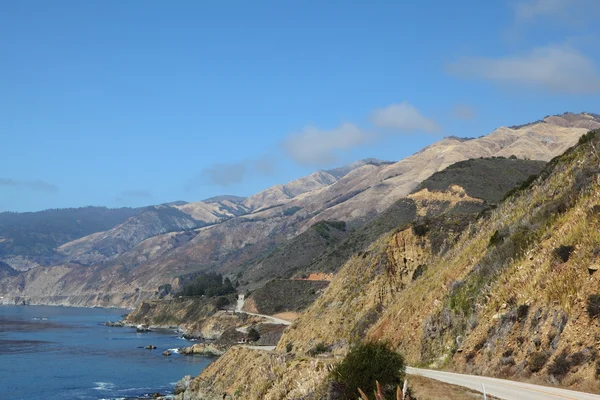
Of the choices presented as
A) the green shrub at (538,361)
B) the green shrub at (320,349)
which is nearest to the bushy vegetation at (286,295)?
the green shrub at (320,349)

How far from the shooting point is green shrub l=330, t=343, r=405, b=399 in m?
21.6

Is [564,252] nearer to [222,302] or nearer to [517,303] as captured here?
[517,303]

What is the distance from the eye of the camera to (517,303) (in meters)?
29.4

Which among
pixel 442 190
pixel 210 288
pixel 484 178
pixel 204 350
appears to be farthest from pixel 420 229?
pixel 210 288

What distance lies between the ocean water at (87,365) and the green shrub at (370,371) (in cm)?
5349

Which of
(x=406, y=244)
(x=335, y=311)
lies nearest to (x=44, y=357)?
(x=335, y=311)

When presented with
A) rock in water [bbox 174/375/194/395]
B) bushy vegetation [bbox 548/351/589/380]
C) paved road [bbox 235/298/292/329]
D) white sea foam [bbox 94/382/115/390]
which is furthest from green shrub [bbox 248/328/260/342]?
bushy vegetation [bbox 548/351/589/380]

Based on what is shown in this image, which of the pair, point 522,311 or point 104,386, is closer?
point 522,311

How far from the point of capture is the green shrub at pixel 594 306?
2353cm

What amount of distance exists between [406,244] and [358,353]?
47337 mm

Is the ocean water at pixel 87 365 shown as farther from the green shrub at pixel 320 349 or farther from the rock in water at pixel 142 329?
the green shrub at pixel 320 349

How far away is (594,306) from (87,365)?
86984 mm

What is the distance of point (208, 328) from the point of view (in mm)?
140000

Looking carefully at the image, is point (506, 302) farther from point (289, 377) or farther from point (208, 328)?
point (208, 328)
